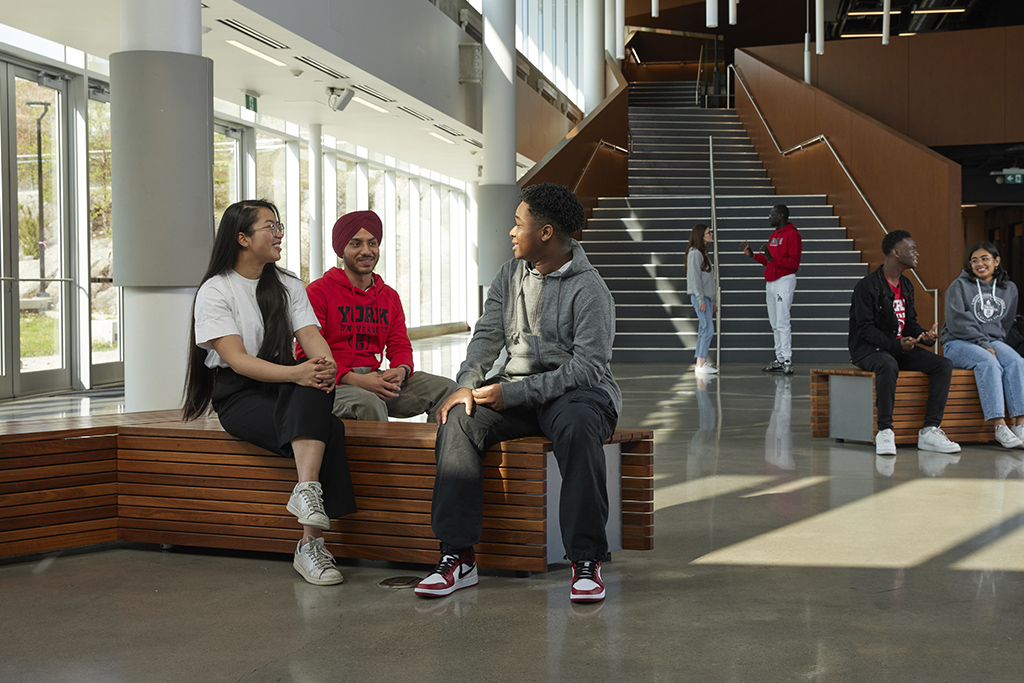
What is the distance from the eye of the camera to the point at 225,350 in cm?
338

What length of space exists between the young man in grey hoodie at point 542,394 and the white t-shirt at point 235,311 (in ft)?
2.09

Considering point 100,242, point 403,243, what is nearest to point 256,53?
point 100,242

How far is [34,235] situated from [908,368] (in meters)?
7.39

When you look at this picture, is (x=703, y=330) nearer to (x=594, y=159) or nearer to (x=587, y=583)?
(x=594, y=159)

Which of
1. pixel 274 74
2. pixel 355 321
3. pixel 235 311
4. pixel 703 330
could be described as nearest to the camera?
pixel 235 311

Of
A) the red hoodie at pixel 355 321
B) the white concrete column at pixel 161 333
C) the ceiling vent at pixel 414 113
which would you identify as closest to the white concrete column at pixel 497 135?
the ceiling vent at pixel 414 113

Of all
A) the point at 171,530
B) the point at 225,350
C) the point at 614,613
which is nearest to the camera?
the point at 614,613

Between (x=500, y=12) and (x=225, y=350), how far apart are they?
9349 millimetres

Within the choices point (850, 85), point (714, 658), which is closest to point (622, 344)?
point (850, 85)

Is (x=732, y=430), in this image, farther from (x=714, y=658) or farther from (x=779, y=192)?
(x=779, y=192)

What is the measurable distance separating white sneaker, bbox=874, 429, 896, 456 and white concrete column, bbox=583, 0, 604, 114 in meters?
16.3

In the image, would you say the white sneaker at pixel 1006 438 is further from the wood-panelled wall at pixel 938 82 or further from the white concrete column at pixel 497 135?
the wood-panelled wall at pixel 938 82

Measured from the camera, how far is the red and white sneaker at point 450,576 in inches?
118

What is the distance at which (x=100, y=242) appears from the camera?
10133mm
